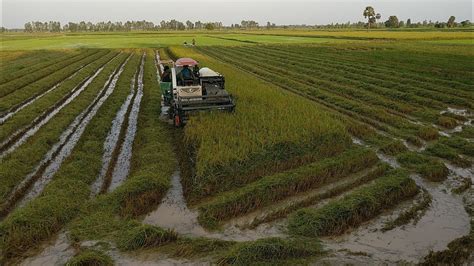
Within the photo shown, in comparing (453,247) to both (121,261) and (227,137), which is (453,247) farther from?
(227,137)

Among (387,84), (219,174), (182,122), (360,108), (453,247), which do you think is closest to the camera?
(453,247)

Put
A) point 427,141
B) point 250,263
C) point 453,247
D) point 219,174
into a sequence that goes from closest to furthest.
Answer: point 250,263 → point 453,247 → point 219,174 → point 427,141

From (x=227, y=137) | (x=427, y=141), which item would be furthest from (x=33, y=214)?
(x=427, y=141)

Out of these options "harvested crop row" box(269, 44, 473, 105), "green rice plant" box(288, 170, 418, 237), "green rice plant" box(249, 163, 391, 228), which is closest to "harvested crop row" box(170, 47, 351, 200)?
"green rice plant" box(249, 163, 391, 228)

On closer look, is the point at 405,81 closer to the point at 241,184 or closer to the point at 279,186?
the point at 279,186

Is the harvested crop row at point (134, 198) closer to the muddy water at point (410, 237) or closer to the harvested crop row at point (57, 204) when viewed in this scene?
the harvested crop row at point (57, 204)

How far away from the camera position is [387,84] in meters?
20.7

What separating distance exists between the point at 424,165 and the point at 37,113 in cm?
1350

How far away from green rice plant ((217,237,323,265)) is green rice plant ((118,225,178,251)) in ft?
3.66

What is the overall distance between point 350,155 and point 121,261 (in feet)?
20.5

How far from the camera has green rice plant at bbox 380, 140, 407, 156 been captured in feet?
34.9

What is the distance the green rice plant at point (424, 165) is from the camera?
352 inches

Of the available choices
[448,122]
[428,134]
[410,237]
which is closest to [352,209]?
[410,237]

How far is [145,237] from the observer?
249 inches
